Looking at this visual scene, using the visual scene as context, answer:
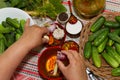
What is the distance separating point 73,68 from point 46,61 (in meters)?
0.21

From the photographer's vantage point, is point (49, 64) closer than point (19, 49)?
No

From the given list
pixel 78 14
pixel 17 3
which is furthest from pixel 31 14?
pixel 78 14

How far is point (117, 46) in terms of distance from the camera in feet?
4.28

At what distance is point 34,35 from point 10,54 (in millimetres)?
130

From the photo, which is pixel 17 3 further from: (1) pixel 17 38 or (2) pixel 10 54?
(2) pixel 10 54

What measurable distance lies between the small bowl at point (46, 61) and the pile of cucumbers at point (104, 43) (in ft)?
0.45

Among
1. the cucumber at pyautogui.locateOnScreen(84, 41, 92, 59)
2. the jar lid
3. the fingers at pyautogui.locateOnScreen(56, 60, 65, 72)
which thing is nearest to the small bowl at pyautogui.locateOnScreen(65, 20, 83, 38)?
the jar lid

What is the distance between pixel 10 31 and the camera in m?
1.39

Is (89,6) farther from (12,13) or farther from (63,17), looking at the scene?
(12,13)

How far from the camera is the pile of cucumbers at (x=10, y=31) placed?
136 cm

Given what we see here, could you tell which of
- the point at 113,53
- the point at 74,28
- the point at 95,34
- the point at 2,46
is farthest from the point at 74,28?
the point at 2,46

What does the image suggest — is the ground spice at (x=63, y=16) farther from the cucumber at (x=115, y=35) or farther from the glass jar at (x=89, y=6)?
the cucumber at (x=115, y=35)

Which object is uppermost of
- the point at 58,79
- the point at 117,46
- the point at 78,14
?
the point at 78,14

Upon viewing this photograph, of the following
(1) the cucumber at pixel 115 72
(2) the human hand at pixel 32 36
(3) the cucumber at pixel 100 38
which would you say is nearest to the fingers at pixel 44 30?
(2) the human hand at pixel 32 36
